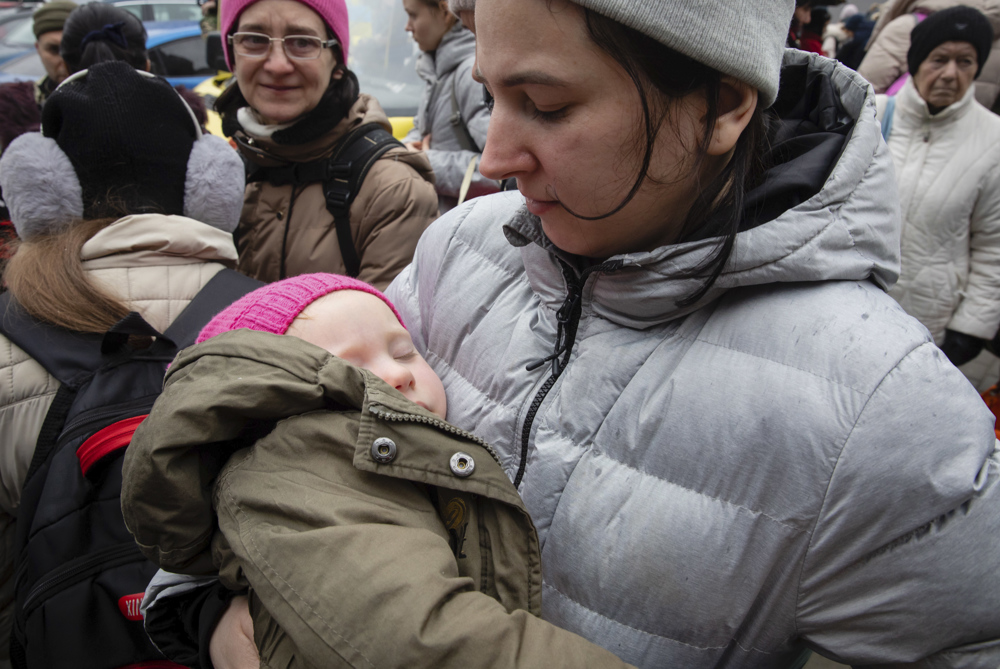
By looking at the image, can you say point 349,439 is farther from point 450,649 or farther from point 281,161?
point 281,161

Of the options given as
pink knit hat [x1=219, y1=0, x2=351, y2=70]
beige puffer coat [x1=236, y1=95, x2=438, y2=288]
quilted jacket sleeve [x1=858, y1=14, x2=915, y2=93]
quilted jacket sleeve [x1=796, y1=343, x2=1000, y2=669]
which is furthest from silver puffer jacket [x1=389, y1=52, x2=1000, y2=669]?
quilted jacket sleeve [x1=858, y1=14, x2=915, y2=93]

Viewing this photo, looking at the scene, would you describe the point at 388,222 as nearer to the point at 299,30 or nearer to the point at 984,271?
the point at 299,30

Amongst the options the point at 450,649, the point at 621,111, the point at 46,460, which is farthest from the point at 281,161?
the point at 450,649

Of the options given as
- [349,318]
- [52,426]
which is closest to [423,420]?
[349,318]

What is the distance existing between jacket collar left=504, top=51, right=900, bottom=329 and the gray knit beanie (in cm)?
21

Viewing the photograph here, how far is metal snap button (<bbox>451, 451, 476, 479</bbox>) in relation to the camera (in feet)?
3.83

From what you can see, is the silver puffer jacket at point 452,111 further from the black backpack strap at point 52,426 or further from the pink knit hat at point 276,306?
the black backpack strap at point 52,426

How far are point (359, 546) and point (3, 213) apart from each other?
3.67m

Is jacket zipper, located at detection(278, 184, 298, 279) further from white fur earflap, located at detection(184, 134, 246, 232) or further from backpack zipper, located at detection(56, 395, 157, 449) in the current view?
backpack zipper, located at detection(56, 395, 157, 449)

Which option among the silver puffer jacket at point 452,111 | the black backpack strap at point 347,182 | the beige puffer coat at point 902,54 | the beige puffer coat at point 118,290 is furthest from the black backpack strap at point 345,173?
the beige puffer coat at point 902,54

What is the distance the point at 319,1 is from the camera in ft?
9.07

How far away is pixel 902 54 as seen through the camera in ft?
14.5

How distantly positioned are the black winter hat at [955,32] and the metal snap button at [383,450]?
3.86m

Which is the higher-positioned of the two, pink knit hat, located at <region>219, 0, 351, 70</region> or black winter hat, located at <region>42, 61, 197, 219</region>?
pink knit hat, located at <region>219, 0, 351, 70</region>
